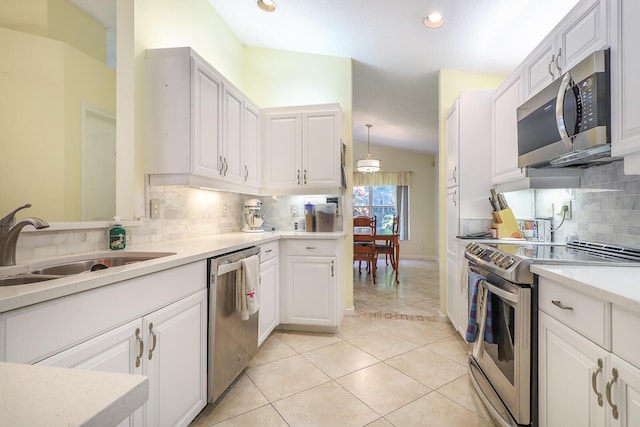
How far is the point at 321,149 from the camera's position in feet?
10.1

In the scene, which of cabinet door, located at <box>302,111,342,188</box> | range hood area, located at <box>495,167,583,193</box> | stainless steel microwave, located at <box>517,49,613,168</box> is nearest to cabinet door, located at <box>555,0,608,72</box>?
stainless steel microwave, located at <box>517,49,613,168</box>

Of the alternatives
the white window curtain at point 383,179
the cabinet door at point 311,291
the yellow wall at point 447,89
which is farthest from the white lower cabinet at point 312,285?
the white window curtain at point 383,179

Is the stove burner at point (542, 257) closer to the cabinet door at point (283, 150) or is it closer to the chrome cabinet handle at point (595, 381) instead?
the chrome cabinet handle at point (595, 381)

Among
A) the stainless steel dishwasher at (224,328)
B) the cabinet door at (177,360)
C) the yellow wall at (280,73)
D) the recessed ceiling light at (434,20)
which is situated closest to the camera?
the cabinet door at (177,360)

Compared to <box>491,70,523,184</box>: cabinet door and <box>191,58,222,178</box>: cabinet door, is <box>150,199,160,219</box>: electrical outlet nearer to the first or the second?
<box>191,58,222,178</box>: cabinet door

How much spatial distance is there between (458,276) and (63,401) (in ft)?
9.17

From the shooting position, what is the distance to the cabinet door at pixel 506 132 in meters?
2.18

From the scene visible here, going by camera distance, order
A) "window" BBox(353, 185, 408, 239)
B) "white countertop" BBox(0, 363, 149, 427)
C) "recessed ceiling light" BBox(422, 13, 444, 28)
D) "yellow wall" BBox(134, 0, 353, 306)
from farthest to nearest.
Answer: "window" BBox(353, 185, 408, 239), "yellow wall" BBox(134, 0, 353, 306), "recessed ceiling light" BBox(422, 13, 444, 28), "white countertop" BBox(0, 363, 149, 427)

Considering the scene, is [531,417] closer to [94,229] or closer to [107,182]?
[94,229]

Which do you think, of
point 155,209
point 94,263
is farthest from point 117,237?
point 155,209

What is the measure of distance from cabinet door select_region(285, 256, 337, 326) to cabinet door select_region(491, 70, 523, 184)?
156cm

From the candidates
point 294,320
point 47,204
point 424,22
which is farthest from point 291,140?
point 47,204

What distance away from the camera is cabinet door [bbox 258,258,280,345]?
2.41 metres

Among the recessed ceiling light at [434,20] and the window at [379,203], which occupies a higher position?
the recessed ceiling light at [434,20]
